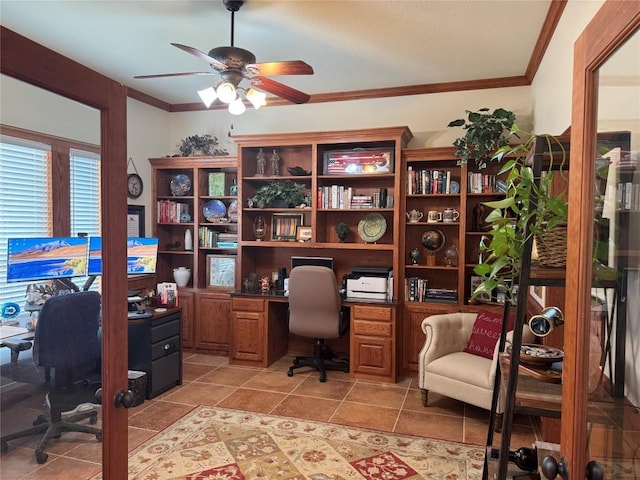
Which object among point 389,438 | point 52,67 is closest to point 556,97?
point 389,438

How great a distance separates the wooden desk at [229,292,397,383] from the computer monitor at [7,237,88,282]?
299cm

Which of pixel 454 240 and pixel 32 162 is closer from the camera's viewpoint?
pixel 32 162

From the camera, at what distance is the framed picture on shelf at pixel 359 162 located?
4270 millimetres

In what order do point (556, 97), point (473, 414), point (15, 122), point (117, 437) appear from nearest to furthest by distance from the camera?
point (15, 122)
point (117, 437)
point (556, 97)
point (473, 414)

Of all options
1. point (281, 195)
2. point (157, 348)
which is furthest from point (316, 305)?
point (157, 348)

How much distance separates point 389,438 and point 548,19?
121 inches

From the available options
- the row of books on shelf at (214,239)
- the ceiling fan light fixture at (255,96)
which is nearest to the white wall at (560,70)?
the ceiling fan light fixture at (255,96)

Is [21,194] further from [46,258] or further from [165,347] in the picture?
[165,347]

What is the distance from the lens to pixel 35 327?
3.91 ft

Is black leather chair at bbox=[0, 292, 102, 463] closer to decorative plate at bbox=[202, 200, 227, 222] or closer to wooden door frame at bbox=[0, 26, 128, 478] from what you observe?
wooden door frame at bbox=[0, 26, 128, 478]

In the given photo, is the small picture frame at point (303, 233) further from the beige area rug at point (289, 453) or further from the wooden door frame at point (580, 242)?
the wooden door frame at point (580, 242)

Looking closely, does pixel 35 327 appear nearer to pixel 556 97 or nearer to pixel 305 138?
pixel 556 97

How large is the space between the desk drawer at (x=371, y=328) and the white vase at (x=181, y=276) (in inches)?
82.5

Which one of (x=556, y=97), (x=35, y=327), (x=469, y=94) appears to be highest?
(x=469, y=94)
